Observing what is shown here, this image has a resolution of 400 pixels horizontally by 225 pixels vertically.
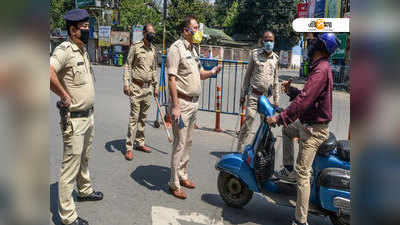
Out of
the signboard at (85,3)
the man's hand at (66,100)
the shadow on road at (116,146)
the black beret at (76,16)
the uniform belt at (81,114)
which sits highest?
the signboard at (85,3)

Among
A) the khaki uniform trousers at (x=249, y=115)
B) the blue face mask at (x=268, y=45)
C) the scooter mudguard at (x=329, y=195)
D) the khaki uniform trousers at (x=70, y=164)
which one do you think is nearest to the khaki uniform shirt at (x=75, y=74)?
the khaki uniform trousers at (x=70, y=164)

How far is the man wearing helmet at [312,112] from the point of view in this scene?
3115mm

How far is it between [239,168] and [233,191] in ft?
1.18

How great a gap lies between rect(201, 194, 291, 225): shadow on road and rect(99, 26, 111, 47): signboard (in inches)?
1178

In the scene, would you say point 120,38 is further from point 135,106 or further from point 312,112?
point 312,112

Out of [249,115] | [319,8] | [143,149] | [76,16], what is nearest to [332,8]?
[319,8]

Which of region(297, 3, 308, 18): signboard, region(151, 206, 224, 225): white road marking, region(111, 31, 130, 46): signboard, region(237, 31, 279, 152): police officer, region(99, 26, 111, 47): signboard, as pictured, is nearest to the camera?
region(151, 206, 224, 225): white road marking

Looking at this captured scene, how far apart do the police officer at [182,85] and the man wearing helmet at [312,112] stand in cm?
117

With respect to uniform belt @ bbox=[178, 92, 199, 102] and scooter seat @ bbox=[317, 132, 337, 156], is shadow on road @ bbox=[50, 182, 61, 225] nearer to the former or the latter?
uniform belt @ bbox=[178, 92, 199, 102]

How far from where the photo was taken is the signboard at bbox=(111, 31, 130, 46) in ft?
105

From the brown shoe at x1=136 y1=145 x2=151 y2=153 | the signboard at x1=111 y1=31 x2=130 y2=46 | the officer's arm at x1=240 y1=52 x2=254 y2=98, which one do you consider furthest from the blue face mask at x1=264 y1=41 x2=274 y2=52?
→ the signboard at x1=111 y1=31 x2=130 y2=46

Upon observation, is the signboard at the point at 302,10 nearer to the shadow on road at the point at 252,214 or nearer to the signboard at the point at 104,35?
the signboard at the point at 104,35
